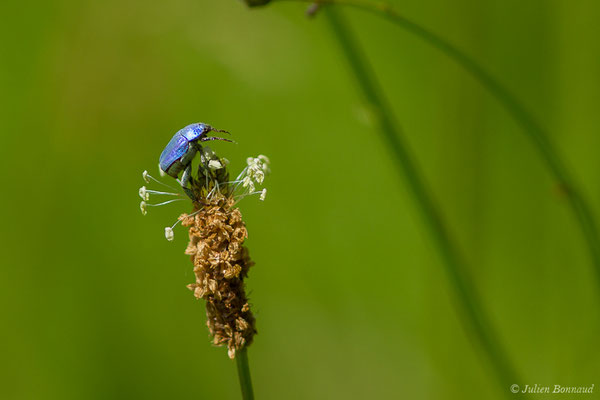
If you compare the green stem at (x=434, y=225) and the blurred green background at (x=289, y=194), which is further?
the blurred green background at (x=289, y=194)

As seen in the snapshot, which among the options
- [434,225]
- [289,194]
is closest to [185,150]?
[434,225]

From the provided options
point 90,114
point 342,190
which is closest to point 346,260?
point 342,190

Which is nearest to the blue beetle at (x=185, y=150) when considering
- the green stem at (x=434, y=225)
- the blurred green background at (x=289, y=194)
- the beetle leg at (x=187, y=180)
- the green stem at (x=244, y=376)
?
the beetle leg at (x=187, y=180)

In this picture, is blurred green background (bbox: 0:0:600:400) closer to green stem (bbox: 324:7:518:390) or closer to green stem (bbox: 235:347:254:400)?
green stem (bbox: 324:7:518:390)

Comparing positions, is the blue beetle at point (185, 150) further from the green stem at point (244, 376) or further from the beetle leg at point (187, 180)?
the green stem at point (244, 376)

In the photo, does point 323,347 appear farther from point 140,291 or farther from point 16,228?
point 16,228

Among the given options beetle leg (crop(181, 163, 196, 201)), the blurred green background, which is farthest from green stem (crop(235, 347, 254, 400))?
the blurred green background

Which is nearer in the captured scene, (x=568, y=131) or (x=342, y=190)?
(x=568, y=131)
